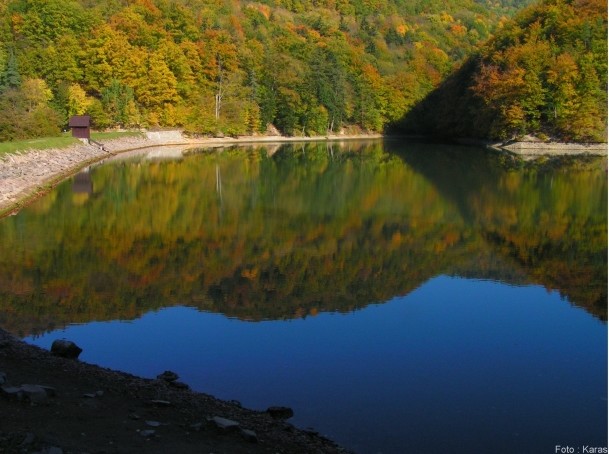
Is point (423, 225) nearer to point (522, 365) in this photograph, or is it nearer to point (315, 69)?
point (522, 365)

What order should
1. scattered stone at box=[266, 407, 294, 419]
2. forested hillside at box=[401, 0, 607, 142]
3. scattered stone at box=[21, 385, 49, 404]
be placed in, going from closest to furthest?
scattered stone at box=[21, 385, 49, 404] < scattered stone at box=[266, 407, 294, 419] < forested hillside at box=[401, 0, 607, 142]

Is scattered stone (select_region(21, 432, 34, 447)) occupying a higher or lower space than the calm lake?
higher

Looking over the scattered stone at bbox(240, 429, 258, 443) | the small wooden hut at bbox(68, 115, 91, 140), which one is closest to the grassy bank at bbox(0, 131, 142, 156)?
the small wooden hut at bbox(68, 115, 91, 140)

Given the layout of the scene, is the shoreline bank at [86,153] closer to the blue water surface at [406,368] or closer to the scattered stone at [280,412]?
the blue water surface at [406,368]

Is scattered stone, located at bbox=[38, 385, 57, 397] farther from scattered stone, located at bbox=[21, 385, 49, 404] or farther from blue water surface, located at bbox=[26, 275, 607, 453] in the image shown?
blue water surface, located at bbox=[26, 275, 607, 453]

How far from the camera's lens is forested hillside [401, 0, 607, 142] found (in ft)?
198

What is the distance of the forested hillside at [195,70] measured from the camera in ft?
211

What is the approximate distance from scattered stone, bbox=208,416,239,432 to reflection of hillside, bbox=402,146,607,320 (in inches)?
344

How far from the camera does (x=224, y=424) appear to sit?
7.02 metres

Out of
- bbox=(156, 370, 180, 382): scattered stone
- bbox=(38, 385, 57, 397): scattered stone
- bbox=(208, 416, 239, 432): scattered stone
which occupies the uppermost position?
bbox=(38, 385, 57, 397): scattered stone

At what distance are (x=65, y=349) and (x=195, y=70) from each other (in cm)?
7116

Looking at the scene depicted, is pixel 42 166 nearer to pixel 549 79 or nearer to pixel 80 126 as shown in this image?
pixel 80 126

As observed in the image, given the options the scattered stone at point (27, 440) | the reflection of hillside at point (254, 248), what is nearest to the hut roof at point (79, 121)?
the reflection of hillside at point (254, 248)

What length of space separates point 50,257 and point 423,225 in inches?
465
